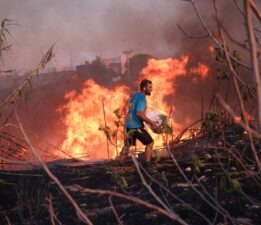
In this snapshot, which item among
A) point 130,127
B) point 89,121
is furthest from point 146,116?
point 89,121

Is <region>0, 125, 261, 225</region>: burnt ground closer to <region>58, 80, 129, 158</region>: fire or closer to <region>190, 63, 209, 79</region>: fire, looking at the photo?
<region>58, 80, 129, 158</region>: fire

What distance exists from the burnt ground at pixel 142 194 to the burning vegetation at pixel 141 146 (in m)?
0.02

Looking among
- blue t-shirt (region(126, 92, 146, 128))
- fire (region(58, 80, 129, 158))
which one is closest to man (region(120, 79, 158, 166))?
blue t-shirt (region(126, 92, 146, 128))

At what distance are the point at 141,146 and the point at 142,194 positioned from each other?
832 cm

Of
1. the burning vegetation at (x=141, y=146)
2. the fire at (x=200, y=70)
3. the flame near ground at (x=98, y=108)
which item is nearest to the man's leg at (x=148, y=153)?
the burning vegetation at (x=141, y=146)

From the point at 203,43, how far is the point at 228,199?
550 inches

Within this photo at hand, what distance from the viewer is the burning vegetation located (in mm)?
1816

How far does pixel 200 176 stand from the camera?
5426 mm

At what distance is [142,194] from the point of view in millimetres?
4871

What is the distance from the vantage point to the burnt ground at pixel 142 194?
3.79 meters

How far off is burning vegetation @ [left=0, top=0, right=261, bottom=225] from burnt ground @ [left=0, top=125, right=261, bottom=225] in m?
0.02

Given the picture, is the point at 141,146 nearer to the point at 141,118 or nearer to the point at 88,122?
the point at 88,122

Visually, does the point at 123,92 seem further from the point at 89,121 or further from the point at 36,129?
the point at 36,129

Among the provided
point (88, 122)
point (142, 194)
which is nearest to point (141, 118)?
point (142, 194)
